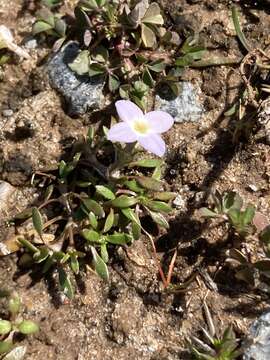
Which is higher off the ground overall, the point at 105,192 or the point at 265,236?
the point at 105,192

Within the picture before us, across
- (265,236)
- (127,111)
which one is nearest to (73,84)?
(127,111)


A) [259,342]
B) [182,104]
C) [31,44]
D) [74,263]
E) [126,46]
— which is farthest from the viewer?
[31,44]

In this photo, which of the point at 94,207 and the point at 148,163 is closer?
the point at 94,207

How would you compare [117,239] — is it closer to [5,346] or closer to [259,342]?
[5,346]

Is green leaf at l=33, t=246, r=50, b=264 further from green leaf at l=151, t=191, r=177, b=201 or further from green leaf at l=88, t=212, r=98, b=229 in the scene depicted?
green leaf at l=151, t=191, r=177, b=201

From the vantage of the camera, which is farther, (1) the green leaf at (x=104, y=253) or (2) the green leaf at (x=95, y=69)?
(2) the green leaf at (x=95, y=69)

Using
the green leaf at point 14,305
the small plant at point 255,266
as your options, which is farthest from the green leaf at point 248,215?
the green leaf at point 14,305

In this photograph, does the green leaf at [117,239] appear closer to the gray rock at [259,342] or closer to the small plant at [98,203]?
the small plant at [98,203]
